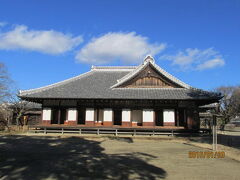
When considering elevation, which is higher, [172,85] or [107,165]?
[172,85]

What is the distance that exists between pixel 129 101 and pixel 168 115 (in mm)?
4164

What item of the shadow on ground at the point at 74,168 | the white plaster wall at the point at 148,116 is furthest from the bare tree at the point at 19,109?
the shadow on ground at the point at 74,168

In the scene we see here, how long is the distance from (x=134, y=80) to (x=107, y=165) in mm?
16930

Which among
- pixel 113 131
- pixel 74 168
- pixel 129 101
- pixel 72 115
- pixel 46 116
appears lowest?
pixel 74 168

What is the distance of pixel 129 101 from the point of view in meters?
24.4

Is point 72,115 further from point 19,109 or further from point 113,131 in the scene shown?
point 19,109

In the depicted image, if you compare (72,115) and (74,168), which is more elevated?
(72,115)

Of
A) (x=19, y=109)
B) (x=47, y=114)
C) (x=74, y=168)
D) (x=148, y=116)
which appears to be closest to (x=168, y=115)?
(x=148, y=116)

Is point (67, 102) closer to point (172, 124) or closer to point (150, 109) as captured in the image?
point (150, 109)

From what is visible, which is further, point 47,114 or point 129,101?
point 47,114

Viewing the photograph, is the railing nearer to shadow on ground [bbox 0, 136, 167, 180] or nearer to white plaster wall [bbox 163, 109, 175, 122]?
white plaster wall [bbox 163, 109, 175, 122]

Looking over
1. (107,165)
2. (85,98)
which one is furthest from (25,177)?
(85,98)

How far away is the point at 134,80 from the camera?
1019 inches

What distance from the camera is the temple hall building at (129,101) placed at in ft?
77.7
